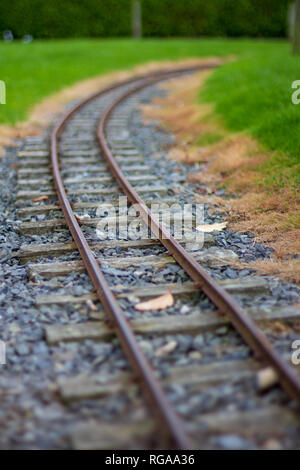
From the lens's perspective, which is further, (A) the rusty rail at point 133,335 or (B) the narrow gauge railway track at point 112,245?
(B) the narrow gauge railway track at point 112,245

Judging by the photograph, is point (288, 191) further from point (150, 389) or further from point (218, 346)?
point (150, 389)

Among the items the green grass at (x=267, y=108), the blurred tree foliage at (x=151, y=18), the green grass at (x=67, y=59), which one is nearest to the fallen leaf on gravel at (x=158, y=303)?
the green grass at (x=267, y=108)

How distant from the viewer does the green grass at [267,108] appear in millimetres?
8273

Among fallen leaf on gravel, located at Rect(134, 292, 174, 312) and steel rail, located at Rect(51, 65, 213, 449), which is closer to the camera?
steel rail, located at Rect(51, 65, 213, 449)

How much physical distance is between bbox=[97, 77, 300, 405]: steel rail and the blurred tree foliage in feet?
86.7

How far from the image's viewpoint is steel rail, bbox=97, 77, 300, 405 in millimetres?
3633

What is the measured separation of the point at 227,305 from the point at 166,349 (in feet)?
2.44
